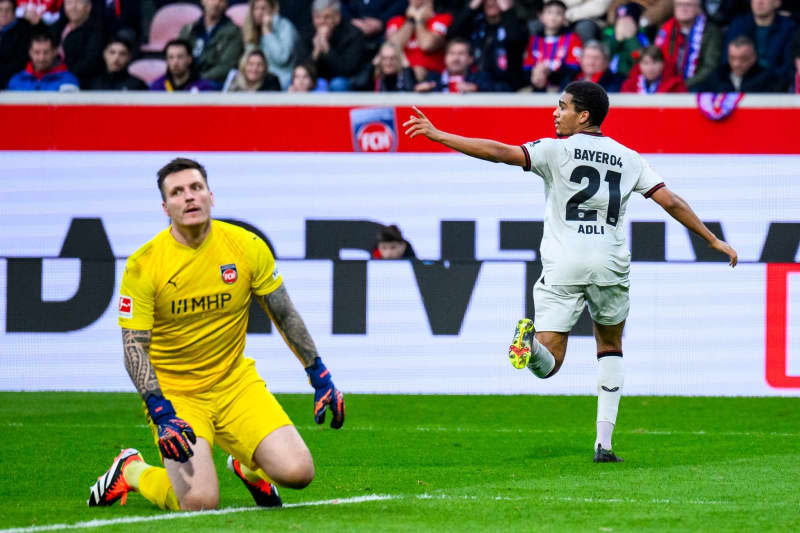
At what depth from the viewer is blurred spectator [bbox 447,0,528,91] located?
47.1ft

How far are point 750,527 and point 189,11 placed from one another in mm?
12079

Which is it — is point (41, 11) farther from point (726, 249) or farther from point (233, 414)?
point (233, 414)

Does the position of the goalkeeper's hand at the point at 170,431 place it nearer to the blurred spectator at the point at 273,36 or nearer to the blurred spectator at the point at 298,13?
the blurred spectator at the point at 273,36

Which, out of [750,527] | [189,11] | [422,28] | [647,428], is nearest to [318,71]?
[422,28]

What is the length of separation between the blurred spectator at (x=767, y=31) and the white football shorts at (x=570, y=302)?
6.59 meters

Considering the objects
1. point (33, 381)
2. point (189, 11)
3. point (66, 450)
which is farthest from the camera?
point (189, 11)

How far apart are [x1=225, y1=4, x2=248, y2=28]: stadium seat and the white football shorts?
29.1ft

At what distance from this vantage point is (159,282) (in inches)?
241

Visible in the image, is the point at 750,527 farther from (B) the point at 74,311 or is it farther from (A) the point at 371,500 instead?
(B) the point at 74,311

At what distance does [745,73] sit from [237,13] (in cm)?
594

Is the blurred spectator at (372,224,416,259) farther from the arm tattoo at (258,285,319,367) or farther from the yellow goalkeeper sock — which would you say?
the yellow goalkeeper sock

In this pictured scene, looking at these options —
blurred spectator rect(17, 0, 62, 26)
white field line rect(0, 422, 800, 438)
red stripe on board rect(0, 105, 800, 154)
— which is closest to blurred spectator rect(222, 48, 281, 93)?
red stripe on board rect(0, 105, 800, 154)

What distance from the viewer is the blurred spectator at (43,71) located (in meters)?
14.5

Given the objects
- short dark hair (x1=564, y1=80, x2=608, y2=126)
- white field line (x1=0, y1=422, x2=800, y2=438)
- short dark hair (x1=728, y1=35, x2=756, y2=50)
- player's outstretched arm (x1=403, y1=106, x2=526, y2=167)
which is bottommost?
white field line (x1=0, y1=422, x2=800, y2=438)
